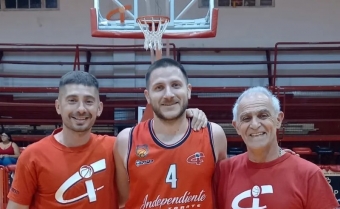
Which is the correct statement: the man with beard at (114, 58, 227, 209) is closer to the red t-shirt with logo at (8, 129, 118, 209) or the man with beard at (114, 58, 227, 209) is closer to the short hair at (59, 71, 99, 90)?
the red t-shirt with logo at (8, 129, 118, 209)

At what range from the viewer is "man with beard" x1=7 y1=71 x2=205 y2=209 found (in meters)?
2.25

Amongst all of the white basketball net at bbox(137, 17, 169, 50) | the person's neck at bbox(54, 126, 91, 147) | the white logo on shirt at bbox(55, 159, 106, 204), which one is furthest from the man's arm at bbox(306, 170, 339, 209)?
the white basketball net at bbox(137, 17, 169, 50)

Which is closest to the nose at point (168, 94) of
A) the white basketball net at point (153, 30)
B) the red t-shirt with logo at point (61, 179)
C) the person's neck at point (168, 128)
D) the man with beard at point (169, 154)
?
the man with beard at point (169, 154)

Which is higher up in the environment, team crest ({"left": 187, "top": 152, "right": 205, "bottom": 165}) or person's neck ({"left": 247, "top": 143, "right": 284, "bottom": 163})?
person's neck ({"left": 247, "top": 143, "right": 284, "bottom": 163})

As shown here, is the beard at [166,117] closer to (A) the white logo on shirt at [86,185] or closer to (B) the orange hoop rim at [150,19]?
(A) the white logo on shirt at [86,185]

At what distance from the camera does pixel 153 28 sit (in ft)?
13.9

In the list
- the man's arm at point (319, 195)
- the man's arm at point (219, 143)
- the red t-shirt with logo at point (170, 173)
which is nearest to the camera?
the man's arm at point (319, 195)

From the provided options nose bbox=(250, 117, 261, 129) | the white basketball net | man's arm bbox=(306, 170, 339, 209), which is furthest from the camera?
the white basketball net

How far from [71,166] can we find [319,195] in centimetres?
126

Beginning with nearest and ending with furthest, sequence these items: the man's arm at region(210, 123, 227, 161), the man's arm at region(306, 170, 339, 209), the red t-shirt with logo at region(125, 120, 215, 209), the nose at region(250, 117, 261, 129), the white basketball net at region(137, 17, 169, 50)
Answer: the man's arm at region(306, 170, 339, 209), the nose at region(250, 117, 261, 129), the red t-shirt with logo at region(125, 120, 215, 209), the man's arm at region(210, 123, 227, 161), the white basketball net at region(137, 17, 169, 50)

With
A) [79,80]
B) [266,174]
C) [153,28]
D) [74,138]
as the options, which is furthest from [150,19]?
[266,174]

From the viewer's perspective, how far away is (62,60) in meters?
8.46

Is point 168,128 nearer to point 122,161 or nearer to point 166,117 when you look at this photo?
point 166,117

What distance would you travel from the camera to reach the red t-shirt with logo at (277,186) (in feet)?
6.37
